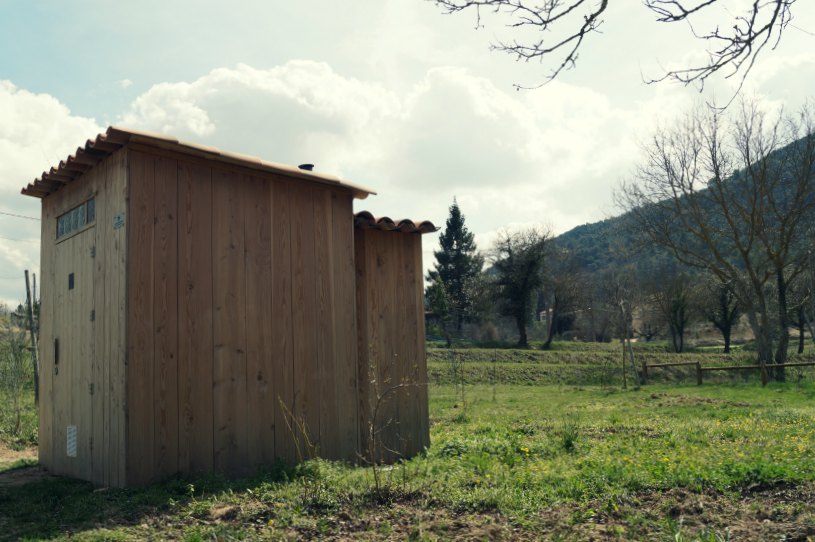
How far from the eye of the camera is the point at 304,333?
7422 mm

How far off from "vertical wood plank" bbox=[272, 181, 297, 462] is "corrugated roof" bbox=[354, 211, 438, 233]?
114cm

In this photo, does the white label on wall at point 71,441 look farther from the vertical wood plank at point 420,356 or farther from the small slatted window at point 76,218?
the vertical wood plank at point 420,356

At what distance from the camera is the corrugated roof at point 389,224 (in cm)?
828

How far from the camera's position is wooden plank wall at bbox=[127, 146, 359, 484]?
6.16 m

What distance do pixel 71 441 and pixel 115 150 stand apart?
3.27 meters

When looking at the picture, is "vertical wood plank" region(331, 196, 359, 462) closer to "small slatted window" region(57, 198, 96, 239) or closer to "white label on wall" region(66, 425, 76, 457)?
"small slatted window" region(57, 198, 96, 239)

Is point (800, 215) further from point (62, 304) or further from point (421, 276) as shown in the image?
point (62, 304)

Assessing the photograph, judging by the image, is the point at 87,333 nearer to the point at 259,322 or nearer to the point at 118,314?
the point at 118,314

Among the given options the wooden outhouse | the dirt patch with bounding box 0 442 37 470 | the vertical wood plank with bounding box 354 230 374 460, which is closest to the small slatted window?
the wooden outhouse

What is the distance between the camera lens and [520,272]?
45.7 m

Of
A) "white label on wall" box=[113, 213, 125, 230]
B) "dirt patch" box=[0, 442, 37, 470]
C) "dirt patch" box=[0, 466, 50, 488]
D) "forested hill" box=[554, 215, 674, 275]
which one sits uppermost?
"forested hill" box=[554, 215, 674, 275]

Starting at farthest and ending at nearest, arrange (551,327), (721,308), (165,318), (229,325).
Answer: (551,327) → (721,308) → (229,325) → (165,318)

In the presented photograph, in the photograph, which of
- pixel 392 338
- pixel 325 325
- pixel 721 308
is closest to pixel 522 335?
pixel 721 308

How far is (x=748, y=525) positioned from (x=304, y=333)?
481cm
